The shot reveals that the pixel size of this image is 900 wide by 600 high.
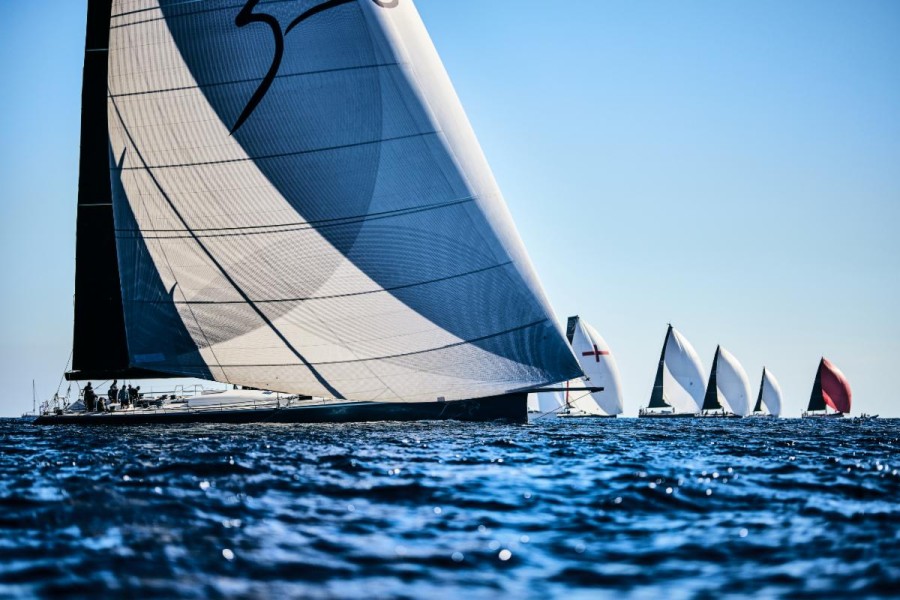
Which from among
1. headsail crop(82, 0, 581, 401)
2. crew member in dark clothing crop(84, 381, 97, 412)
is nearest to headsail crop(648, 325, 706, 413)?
crew member in dark clothing crop(84, 381, 97, 412)

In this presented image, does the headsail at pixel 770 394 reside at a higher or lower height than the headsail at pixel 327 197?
lower

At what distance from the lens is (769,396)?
113312mm

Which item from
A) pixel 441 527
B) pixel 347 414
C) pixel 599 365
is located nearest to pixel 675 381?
pixel 599 365

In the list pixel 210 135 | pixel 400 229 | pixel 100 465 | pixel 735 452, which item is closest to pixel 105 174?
pixel 210 135

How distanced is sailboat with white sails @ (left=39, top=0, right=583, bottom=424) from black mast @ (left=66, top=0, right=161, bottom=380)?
392 centimetres

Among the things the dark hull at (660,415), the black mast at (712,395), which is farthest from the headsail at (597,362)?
the black mast at (712,395)

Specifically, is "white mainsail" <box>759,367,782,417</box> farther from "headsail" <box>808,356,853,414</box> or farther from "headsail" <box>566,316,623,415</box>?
"headsail" <box>566,316,623,415</box>

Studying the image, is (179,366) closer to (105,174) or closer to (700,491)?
(105,174)

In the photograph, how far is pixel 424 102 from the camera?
80.0 ft

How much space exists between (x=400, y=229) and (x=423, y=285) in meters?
1.52

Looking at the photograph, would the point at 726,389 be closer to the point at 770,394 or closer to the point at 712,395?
the point at 712,395

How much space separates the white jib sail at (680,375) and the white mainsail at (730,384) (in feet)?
9.40

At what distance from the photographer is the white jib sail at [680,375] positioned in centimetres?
9981

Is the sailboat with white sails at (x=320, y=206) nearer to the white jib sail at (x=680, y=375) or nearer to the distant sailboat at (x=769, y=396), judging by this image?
the white jib sail at (x=680, y=375)
